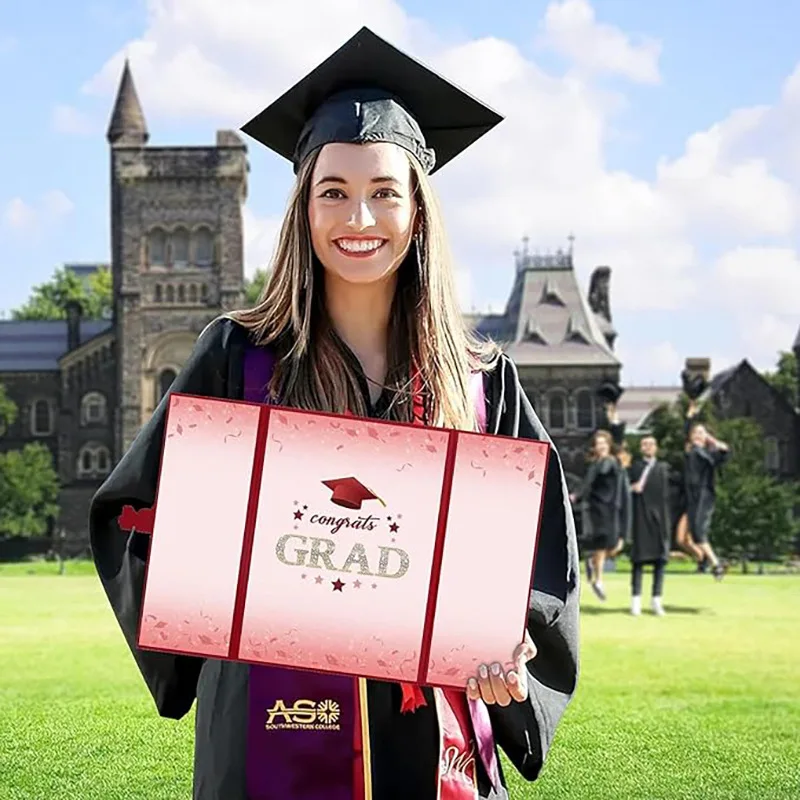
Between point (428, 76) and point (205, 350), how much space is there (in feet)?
2.67

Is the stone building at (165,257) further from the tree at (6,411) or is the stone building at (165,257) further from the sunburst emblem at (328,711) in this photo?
the sunburst emblem at (328,711)

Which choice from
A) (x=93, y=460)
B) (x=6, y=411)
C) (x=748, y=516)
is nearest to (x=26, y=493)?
(x=93, y=460)

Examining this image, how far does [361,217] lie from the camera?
2746mm

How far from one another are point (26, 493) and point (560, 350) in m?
26.5

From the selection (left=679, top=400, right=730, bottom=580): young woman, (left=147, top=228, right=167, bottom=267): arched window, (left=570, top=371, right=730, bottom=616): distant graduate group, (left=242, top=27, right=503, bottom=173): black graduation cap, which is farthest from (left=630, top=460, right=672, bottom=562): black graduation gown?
(left=147, top=228, right=167, bottom=267): arched window

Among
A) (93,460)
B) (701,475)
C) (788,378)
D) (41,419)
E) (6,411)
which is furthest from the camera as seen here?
(788,378)

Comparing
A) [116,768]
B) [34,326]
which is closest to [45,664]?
[116,768]

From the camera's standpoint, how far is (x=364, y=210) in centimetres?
275

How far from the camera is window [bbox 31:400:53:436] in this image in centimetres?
6525

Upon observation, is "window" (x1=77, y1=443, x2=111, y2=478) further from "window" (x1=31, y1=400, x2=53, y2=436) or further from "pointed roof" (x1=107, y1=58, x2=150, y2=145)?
"pointed roof" (x1=107, y1=58, x2=150, y2=145)

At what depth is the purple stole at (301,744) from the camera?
2553 mm

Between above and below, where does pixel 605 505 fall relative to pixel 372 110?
below

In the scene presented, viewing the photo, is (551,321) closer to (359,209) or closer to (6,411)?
(6,411)

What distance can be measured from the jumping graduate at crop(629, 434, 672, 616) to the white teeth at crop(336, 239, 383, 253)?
11.2 meters
